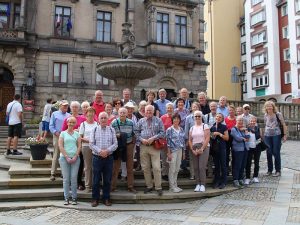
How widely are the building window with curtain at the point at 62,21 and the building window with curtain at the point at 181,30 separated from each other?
8486 millimetres

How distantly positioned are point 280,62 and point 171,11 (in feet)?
62.4

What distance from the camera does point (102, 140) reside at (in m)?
7.43

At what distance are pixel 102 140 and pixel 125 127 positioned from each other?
2.48 feet

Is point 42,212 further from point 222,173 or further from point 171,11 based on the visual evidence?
point 171,11

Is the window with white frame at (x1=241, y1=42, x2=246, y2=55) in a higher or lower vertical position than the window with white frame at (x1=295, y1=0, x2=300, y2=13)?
lower

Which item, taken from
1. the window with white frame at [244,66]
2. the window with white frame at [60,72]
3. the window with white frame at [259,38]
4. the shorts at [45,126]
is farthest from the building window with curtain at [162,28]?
the window with white frame at [244,66]

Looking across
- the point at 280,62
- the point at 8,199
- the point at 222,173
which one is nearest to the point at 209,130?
the point at 222,173

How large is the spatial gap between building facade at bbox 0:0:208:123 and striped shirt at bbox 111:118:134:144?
54.9ft

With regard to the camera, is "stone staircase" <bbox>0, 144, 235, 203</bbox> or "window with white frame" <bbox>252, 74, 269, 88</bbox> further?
"window with white frame" <bbox>252, 74, 269, 88</bbox>

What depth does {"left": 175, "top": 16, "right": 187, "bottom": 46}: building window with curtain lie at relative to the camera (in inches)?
1098

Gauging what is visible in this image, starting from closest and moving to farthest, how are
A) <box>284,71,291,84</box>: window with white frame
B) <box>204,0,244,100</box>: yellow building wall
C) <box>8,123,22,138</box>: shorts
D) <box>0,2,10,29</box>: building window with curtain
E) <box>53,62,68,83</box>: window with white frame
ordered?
<box>8,123,22,138</box>: shorts, <box>0,2,10,29</box>: building window with curtain, <box>53,62,68,83</box>: window with white frame, <box>284,71,291,84</box>: window with white frame, <box>204,0,244,100</box>: yellow building wall

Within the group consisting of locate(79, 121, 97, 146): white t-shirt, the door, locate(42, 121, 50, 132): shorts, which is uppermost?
the door

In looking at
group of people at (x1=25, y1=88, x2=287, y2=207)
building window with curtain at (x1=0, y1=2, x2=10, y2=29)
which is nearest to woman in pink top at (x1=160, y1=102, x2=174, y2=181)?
group of people at (x1=25, y1=88, x2=287, y2=207)

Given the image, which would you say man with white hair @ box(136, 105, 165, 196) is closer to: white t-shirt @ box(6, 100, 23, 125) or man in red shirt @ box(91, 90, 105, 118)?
man in red shirt @ box(91, 90, 105, 118)
